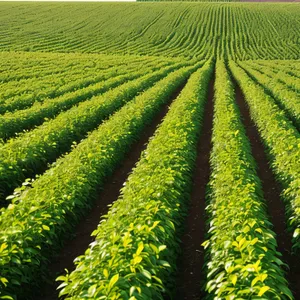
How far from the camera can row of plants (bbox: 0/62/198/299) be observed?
584 cm

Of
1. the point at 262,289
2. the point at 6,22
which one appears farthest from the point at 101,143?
the point at 6,22

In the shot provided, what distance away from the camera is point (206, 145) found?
1483 cm

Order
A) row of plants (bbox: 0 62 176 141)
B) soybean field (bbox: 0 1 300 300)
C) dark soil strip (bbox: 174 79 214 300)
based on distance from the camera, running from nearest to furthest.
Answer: soybean field (bbox: 0 1 300 300), dark soil strip (bbox: 174 79 214 300), row of plants (bbox: 0 62 176 141)

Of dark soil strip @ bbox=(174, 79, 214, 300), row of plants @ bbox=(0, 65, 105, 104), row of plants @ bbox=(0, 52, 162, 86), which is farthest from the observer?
A: row of plants @ bbox=(0, 52, 162, 86)

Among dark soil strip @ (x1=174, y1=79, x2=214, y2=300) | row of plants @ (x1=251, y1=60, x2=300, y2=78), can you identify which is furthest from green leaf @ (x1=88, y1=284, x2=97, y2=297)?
row of plants @ (x1=251, y1=60, x2=300, y2=78)

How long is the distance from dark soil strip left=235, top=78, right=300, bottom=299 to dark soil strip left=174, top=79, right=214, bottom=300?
1.67 m

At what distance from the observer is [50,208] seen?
7.29 m

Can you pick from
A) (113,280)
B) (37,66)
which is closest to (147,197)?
(113,280)

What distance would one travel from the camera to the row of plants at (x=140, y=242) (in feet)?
15.2

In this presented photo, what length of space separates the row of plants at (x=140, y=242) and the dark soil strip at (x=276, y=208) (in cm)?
222

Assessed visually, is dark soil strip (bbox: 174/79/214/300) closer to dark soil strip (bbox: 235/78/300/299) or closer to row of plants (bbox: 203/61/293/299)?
row of plants (bbox: 203/61/293/299)

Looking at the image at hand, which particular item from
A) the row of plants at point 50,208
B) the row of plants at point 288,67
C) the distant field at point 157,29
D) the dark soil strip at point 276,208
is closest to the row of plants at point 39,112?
the row of plants at point 50,208

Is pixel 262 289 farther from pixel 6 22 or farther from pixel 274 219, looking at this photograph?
pixel 6 22

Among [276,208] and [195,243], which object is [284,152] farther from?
[195,243]
